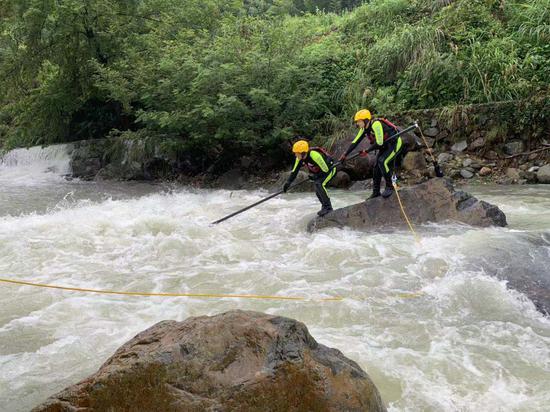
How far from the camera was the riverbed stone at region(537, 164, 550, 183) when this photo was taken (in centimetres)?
973

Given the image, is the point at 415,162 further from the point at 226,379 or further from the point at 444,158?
the point at 226,379

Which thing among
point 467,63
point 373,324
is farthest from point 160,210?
point 467,63

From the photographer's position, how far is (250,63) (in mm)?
11570

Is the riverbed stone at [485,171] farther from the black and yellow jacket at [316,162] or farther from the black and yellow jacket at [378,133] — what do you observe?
the black and yellow jacket at [316,162]

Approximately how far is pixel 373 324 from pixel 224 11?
13.5m

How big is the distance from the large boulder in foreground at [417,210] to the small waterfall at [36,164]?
10.7 m

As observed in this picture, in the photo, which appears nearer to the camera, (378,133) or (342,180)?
(378,133)

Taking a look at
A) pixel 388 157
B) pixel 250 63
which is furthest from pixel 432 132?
pixel 250 63

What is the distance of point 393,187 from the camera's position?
7.54 meters

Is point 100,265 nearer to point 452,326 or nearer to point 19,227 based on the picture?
point 19,227

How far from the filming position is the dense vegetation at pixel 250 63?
11.6 meters

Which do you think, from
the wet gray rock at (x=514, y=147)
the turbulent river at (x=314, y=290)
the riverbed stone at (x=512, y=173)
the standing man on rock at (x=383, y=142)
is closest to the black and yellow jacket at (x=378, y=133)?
the standing man on rock at (x=383, y=142)

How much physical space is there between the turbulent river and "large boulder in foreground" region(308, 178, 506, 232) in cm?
29

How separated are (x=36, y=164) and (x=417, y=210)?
13.6m
